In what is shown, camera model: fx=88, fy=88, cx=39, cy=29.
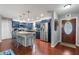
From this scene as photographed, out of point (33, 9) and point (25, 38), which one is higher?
point (33, 9)

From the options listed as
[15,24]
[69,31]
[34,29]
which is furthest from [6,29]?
[69,31]

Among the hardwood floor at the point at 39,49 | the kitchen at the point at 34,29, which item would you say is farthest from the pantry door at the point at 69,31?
the hardwood floor at the point at 39,49

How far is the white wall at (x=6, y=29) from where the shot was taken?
1.52 meters

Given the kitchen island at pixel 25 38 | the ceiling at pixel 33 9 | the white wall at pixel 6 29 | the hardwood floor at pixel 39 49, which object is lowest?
the hardwood floor at pixel 39 49

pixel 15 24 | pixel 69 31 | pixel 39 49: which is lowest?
pixel 39 49

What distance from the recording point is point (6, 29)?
154 centimetres

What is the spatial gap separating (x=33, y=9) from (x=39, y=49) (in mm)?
712

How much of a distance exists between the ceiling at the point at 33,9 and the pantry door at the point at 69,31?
172mm

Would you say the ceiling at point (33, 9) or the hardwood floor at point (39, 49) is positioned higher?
the ceiling at point (33, 9)

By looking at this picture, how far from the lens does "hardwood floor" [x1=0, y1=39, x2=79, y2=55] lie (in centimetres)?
153

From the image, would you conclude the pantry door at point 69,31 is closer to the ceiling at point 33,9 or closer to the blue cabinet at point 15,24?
the ceiling at point 33,9

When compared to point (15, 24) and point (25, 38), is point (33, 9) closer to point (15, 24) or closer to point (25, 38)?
point (15, 24)
